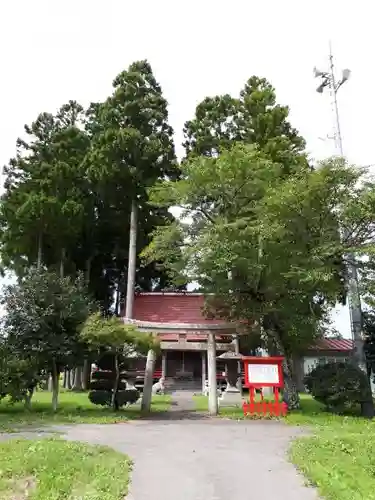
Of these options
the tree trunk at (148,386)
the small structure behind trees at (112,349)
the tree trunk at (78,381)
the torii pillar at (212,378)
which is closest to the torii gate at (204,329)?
the torii pillar at (212,378)

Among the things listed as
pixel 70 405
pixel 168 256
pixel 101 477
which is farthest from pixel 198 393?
pixel 101 477

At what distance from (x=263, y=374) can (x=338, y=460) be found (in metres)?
6.83

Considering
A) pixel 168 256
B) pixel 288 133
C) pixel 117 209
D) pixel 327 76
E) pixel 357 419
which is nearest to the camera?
pixel 357 419

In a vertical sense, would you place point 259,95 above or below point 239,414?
above

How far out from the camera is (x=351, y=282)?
14.2 m

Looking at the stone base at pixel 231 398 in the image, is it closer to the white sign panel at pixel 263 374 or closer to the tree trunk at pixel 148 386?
the tree trunk at pixel 148 386

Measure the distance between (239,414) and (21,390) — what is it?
21.2 feet

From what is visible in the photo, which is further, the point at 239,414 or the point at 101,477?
the point at 239,414

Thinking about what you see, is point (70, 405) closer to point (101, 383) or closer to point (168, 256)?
point (101, 383)

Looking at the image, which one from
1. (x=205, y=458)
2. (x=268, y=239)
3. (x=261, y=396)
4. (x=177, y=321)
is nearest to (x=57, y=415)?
(x=261, y=396)

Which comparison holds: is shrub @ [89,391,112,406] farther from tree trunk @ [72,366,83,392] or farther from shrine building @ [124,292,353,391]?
tree trunk @ [72,366,83,392]

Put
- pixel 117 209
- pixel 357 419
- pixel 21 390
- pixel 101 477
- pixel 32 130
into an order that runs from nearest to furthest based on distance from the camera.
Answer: pixel 101 477
pixel 357 419
pixel 21 390
pixel 32 130
pixel 117 209

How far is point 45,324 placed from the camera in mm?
14086

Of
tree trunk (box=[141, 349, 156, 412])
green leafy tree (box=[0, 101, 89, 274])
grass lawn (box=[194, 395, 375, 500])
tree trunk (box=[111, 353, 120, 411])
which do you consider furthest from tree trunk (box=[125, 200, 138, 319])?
grass lawn (box=[194, 395, 375, 500])
